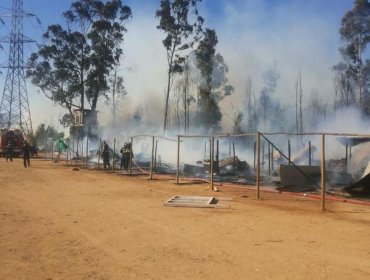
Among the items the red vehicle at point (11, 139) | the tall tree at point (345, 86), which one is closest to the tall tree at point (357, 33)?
the tall tree at point (345, 86)

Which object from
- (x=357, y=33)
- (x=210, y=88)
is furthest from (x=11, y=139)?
(x=357, y=33)

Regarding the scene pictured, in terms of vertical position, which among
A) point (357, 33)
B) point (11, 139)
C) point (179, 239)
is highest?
point (357, 33)

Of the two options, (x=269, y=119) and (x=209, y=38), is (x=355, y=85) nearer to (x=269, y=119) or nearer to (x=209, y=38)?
(x=269, y=119)

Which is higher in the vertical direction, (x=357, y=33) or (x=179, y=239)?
(x=357, y=33)

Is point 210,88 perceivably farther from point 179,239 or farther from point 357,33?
point 179,239

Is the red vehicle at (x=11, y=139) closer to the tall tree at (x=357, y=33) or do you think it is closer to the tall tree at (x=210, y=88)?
the tall tree at (x=210, y=88)

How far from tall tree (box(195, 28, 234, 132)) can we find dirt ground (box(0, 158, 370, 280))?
3610 centimetres

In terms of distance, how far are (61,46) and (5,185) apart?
113 feet

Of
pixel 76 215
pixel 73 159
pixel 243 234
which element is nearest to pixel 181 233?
pixel 243 234

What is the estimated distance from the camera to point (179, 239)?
7887 mm

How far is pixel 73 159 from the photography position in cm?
3681

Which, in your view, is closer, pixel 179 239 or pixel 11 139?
pixel 179 239

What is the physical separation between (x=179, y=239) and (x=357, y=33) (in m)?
39.6

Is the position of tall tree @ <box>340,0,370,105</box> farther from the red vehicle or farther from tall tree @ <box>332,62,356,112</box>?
the red vehicle
